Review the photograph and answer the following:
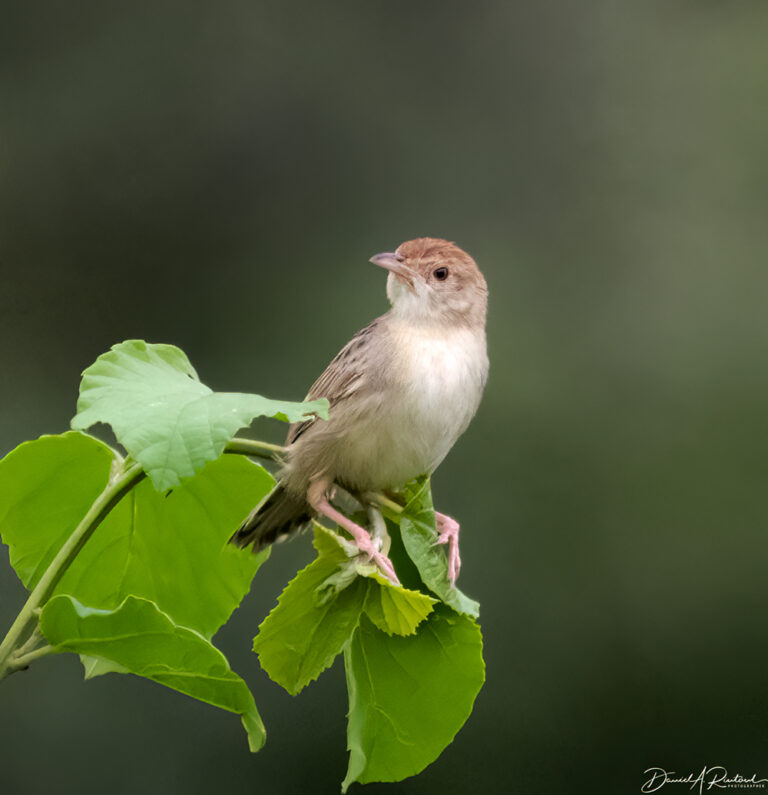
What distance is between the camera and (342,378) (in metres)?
2.43

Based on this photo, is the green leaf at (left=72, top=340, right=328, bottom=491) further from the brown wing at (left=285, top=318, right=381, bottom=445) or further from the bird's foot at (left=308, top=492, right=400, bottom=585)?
the brown wing at (left=285, top=318, right=381, bottom=445)

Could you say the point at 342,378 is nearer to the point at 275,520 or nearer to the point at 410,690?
the point at 275,520

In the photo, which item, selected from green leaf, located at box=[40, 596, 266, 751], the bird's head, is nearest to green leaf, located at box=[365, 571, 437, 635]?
green leaf, located at box=[40, 596, 266, 751]

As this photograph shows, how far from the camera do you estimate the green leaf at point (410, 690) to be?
1.77m

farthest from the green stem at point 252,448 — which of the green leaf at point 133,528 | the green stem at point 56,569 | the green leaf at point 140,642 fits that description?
the green leaf at point 140,642

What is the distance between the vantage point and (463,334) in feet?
8.43

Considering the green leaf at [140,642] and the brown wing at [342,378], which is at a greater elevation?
the brown wing at [342,378]

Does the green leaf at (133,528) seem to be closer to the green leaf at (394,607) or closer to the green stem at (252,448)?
the green stem at (252,448)

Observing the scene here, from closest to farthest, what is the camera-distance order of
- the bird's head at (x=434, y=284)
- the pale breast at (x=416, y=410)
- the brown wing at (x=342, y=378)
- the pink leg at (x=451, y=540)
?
the pink leg at (x=451, y=540)
the pale breast at (x=416, y=410)
the brown wing at (x=342, y=378)
the bird's head at (x=434, y=284)

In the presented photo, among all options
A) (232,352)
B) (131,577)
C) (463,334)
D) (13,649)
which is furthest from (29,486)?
(232,352)

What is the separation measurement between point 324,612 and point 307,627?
0.03m

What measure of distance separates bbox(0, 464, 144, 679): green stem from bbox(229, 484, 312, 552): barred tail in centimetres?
72

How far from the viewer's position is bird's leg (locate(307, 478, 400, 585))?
167 centimetres

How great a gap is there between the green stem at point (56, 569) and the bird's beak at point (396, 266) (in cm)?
130
